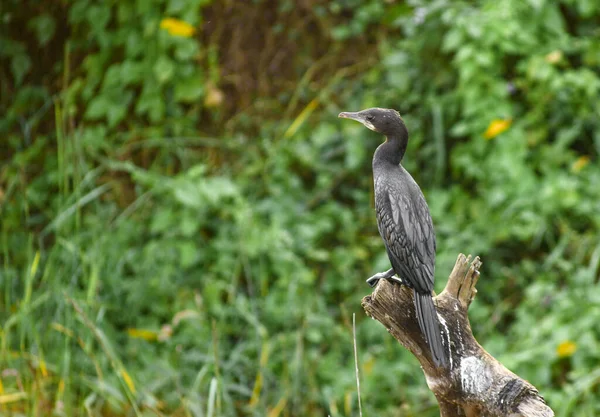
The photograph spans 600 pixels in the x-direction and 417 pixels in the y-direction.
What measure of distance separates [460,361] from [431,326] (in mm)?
133

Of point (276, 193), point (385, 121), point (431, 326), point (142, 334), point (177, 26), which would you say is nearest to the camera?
point (431, 326)

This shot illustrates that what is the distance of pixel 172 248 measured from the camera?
429 cm

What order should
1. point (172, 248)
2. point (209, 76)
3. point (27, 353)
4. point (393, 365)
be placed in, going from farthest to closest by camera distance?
1. point (209, 76)
2. point (172, 248)
3. point (393, 365)
4. point (27, 353)

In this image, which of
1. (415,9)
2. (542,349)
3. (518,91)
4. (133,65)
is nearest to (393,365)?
(542,349)

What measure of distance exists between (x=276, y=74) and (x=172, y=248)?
148cm

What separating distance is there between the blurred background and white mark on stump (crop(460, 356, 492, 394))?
1479 mm

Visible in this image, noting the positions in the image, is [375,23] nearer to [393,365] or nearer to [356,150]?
[356,150]

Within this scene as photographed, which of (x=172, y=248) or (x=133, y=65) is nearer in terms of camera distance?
(x=172, y=248)

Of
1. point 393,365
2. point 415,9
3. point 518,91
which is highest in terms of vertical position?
point 415,9

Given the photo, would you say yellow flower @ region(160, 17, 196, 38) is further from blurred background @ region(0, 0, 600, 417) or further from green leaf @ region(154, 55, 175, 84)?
green leaf @ region(154, 55, 175, 84)

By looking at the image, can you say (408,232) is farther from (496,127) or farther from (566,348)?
(496,127)

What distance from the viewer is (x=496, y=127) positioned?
4.14 metres

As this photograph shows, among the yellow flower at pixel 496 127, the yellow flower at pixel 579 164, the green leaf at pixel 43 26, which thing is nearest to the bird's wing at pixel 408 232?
the yellow flower at pixel 496 127

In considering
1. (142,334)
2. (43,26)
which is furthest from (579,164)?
(43,26)
